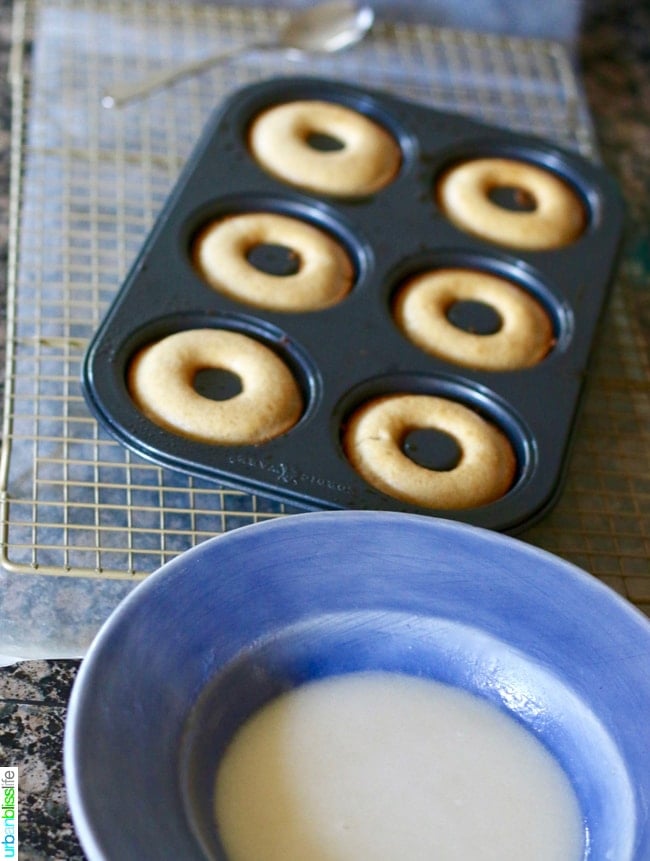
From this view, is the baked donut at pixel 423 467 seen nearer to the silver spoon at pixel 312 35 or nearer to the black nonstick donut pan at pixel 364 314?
the black nonstick donut pan at pixel 364 314

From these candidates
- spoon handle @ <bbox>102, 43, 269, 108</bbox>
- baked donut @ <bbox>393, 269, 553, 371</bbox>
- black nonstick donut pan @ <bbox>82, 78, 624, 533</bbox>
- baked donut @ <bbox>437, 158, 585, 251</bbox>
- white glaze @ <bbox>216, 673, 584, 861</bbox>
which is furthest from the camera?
spoon handle @ <bbox>102, 43, 269, 108</bbox>

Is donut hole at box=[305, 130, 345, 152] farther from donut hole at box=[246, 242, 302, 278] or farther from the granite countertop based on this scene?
the granite countertop

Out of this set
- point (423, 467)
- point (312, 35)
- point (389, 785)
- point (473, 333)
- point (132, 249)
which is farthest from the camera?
point (312, 35)

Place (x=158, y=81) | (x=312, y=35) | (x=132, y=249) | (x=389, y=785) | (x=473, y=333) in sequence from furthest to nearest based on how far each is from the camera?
(x=312, y=35) < (x=158, y=81) < (x=132, y=249) < (x=473, y=333) < (x=389, y=785)

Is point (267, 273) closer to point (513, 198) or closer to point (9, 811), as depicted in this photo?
point (513, 198)

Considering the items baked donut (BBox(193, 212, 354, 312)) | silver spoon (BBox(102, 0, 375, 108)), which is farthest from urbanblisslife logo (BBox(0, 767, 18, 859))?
silver spoon (BBox(102, 0, 375, 108))

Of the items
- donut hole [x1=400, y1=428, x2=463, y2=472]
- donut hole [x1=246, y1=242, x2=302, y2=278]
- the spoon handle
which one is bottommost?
the spoon handle

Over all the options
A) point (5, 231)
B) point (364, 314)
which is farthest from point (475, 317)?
point (5, 231)
